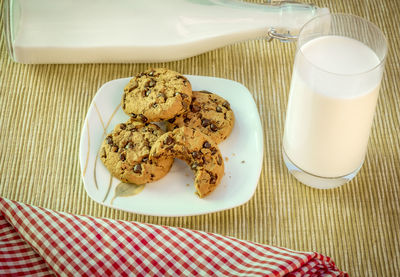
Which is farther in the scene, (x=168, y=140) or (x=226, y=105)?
(x=226, y=105)

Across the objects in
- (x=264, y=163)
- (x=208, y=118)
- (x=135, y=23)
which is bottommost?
(x=264, y=163)

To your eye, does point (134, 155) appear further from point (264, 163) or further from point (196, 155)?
point (264, 163)

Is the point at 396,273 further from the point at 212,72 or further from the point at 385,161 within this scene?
the point at 212,72

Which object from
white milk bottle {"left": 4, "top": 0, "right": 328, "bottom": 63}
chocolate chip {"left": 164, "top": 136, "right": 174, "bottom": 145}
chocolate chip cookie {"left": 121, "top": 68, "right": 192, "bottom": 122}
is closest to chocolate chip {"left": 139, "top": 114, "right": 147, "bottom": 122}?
chocolate chip cookie {"left": 121, "top": 68, "right": 192, "bottom": 122}

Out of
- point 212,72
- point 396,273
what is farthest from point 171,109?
point 396,273

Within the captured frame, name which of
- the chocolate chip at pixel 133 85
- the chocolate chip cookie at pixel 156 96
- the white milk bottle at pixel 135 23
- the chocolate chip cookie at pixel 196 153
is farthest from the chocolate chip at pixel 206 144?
the white milk bottle at pixel 135 23

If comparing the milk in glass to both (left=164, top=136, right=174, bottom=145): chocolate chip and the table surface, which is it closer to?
the table surface

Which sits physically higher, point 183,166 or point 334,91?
point 334,91

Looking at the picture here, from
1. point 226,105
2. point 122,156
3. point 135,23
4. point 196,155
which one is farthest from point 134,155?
point 135,23
